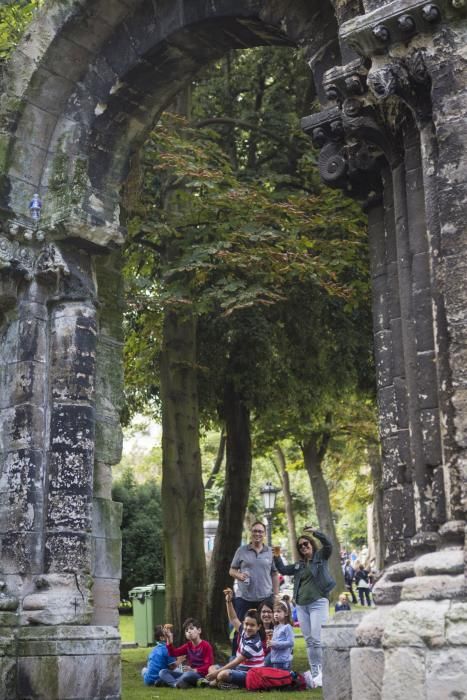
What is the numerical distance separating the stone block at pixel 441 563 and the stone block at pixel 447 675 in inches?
15.8

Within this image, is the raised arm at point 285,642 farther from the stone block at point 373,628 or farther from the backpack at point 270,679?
the stone block at point 373,628

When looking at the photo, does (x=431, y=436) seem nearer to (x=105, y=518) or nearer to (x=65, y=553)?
(x=65, y=553)

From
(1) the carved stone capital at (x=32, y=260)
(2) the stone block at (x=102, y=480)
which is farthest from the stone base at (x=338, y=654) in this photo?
(1) the carved stone capital at (x=32, y=260)

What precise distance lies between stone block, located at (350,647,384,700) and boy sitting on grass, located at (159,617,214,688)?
5.79 metres

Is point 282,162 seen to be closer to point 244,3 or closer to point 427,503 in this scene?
point 244,3

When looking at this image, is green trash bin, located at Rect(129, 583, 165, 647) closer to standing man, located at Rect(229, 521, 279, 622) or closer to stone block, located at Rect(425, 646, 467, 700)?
standing man, located at Rect(229, 521, 279, 622)

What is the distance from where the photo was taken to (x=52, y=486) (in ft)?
26.1

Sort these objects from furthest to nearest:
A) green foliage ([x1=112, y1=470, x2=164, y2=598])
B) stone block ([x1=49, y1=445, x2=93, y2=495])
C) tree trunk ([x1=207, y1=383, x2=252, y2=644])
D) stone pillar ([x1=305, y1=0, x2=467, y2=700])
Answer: green foliage ([x1=112, y1=470, x2=164, y2=598]) → tree trunk ([x1=207, y1=383, x2=252, y2=644]) → stone block ([x1=49, y1=445, x2=93, y2=495]) → stone pillar ([x1=305, y1=0, x2=467, y2=700])

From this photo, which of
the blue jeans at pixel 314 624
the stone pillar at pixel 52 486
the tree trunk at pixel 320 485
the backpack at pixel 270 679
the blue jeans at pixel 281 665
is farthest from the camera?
the tree trunk at pixel 320 485

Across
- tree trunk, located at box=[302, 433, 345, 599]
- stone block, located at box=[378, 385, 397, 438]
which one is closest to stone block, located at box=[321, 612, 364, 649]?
stone block, located at box=[378, 385, 397, 438]

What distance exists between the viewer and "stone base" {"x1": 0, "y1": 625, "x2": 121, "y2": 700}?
7445 mm

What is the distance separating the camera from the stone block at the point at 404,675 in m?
4.81

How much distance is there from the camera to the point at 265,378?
14.6 meters

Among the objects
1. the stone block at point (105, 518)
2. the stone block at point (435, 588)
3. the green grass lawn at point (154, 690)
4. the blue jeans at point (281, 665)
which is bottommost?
the green grass lawn at point (154, 690)
